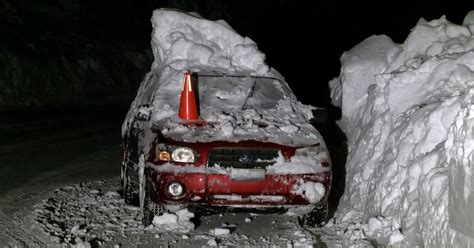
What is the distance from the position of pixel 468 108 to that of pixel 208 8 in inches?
1511

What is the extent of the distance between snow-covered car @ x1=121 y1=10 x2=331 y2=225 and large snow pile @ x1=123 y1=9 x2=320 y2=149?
0.01 meters

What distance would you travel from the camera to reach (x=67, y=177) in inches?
347

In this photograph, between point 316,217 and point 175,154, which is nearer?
point 175,154

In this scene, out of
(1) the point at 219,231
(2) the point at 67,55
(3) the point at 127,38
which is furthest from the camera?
(3) the point at 127,38

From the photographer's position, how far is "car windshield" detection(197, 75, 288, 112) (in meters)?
6.92

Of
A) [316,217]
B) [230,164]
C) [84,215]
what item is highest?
[230,164]

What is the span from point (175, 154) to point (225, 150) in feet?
1.60

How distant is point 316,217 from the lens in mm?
6273

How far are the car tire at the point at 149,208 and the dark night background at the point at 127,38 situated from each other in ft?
24.2

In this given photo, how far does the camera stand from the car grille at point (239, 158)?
587 centimetres

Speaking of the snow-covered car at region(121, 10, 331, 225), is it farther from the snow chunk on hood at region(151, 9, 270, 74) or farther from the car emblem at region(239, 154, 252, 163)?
the snow chunk on hood at region(151, 9, 270, 74)

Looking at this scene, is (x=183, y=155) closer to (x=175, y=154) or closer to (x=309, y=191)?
(x=175, y=154)

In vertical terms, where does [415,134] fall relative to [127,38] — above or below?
above

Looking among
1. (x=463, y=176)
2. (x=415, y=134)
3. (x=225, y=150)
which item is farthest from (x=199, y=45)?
(x=463, y=176)
